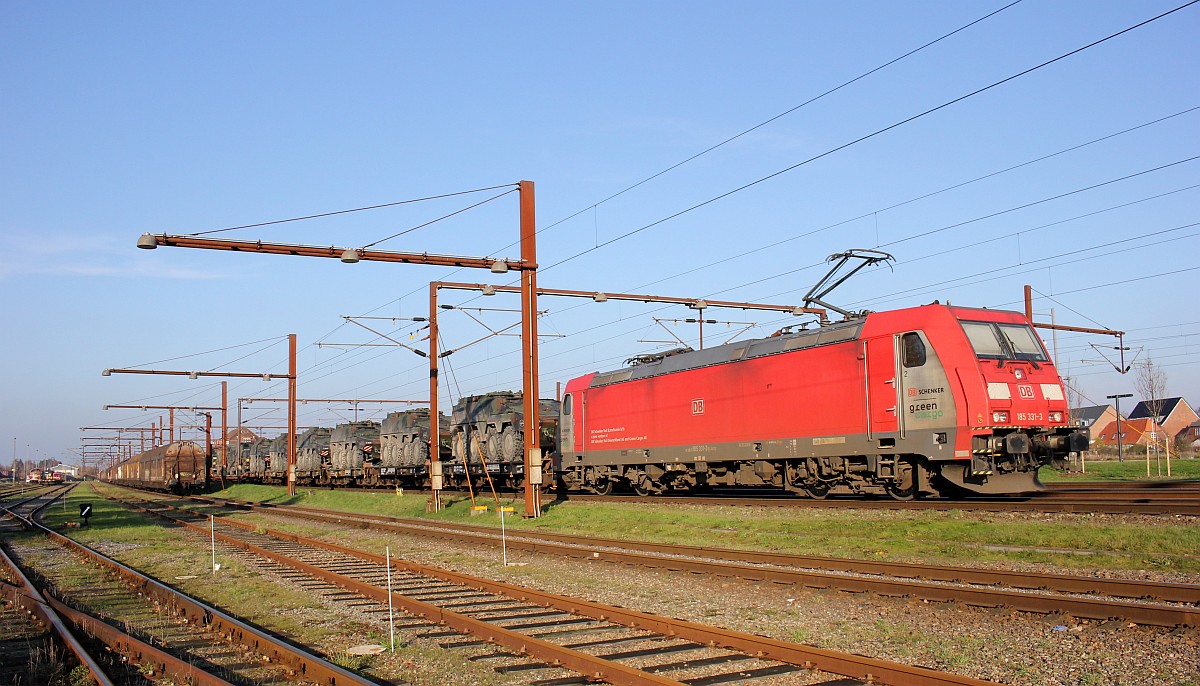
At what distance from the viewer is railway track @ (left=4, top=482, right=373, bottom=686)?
8.13 metres

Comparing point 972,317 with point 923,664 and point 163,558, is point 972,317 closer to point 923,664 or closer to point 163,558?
point 923,664

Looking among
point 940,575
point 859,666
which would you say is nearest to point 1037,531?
point 940,575

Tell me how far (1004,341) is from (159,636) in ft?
52.7

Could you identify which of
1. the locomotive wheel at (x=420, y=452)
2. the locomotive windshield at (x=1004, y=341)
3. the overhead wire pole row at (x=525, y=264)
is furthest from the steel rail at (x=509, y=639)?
the locomotive wheel at (x=420, y=452)

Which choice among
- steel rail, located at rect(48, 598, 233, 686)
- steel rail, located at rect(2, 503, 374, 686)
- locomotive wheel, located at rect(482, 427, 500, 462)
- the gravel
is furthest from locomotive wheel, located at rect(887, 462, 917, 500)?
locomotive wheel, located at rect(482, 427, 500, 462)

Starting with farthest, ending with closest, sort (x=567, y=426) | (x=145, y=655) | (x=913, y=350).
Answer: (x=567, y=426) < (x=913, y=350) < (x=145, y=655)

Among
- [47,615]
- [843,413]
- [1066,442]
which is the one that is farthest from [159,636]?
[1066,442]

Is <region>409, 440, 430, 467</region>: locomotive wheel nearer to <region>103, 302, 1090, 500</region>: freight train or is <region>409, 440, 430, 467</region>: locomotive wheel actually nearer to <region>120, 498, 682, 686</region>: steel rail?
<region>103, 302, 1090, 500</region>: freight train

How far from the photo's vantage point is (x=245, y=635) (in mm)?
9578

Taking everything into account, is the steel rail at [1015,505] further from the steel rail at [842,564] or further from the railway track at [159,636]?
the railway track at [159,636]

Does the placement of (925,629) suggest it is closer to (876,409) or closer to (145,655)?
(145,655)

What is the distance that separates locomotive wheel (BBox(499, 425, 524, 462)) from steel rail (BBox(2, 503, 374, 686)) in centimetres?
1840

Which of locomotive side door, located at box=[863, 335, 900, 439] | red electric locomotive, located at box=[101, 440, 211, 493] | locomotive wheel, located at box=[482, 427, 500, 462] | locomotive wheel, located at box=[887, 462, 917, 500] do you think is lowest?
red electric locomotive, located at box=[101, 440, 211, 493]

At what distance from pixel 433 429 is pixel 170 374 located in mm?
21937
